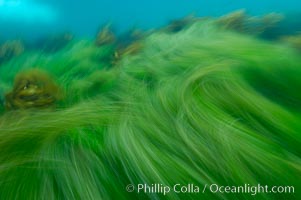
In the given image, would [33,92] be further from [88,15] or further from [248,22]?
[248,22]

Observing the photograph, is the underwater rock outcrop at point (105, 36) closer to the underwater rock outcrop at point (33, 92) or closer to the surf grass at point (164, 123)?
the surf grass at point (164, 123)

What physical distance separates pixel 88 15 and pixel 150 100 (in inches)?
14.8

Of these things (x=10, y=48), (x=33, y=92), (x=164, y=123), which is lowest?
(x=164, y=123)

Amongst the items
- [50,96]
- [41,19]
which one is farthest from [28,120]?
[41,19]

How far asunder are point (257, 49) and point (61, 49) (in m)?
0.62

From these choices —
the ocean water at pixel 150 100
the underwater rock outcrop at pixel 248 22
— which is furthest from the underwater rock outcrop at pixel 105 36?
the underwater rock outcrop at pixel 248 22

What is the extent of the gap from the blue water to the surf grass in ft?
0.25

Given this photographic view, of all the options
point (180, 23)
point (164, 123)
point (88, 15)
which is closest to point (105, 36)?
point (88, 15)

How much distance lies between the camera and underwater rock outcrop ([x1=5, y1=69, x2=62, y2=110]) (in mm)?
1104

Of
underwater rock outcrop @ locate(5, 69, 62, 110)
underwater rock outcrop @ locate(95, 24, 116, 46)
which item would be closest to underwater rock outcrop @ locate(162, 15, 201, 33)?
underwater rock outcrop @ locate(95, 24, 116, 46)

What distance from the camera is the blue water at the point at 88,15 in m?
1.24

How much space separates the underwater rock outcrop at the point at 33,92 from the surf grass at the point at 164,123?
0.08ft

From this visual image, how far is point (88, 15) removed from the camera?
1.24m

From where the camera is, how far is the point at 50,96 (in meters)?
1.11
